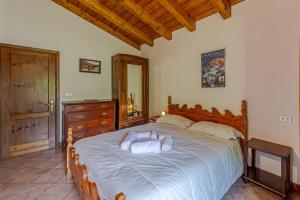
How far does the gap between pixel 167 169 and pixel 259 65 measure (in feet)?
7.23

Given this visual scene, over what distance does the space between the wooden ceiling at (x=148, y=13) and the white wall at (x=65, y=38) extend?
0.26 metres

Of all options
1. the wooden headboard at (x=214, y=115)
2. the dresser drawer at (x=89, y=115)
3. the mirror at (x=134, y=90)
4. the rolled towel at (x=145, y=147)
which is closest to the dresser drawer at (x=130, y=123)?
the mirror at (x=134, y=90)

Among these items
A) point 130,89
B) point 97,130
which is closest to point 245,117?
point 130,89

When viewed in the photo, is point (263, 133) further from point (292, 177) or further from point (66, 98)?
point (66, 98)

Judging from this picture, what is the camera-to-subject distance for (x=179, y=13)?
10.2 feet

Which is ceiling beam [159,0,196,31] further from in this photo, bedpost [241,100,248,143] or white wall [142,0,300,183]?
bedpost [241,100,248,143]

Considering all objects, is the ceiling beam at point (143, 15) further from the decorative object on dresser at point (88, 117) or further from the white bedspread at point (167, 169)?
the white bedspread at point (167, 169)

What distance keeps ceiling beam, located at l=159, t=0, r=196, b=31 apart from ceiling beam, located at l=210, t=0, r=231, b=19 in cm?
63

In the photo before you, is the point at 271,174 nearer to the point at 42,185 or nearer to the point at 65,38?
the point at 42,185

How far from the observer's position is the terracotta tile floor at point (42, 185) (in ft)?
6.78

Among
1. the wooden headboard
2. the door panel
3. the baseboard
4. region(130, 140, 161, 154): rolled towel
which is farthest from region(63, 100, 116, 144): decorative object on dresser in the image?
the baseboard

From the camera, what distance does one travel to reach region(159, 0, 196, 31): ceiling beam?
115 inches

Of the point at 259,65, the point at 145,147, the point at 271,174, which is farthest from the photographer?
the point at 259,65

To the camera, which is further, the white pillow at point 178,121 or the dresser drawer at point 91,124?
the dresser drawer at point 91,124
